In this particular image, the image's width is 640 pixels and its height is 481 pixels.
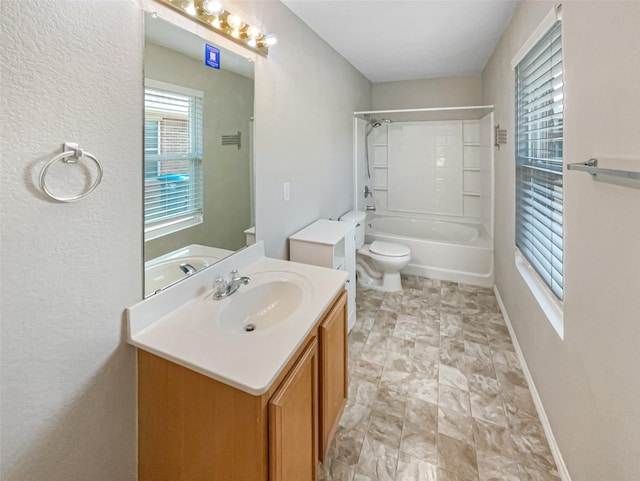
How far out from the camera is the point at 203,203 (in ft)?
5.07

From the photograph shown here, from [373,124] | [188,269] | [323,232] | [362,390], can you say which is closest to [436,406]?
[362,390]

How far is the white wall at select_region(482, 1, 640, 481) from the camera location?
899 millimetres

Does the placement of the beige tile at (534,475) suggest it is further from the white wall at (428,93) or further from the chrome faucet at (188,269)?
the white wall at (428,93)

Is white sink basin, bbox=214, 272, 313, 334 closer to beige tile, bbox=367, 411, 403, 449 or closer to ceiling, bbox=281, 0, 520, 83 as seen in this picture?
beige tile, bbox=367, 411, 403, 449

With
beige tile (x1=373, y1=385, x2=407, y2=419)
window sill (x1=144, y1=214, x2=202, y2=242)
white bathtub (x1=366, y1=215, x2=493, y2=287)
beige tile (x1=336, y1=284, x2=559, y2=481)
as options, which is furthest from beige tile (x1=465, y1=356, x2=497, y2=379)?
window sill (x1=144, y1=214, x2=202, y2=242)

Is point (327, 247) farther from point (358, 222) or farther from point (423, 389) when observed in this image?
point (358, 222)

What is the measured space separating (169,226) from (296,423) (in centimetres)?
91

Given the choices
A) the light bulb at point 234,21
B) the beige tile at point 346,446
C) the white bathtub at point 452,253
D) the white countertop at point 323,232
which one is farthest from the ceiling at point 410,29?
the beige tile at point 346,446

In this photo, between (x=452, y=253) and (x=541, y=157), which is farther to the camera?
(x=452, y=253)

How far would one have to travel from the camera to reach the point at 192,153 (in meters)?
1.45

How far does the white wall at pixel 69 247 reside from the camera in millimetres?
835

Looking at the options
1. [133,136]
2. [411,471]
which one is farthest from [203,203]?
[411,471]

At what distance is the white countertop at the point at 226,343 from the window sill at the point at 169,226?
310mm

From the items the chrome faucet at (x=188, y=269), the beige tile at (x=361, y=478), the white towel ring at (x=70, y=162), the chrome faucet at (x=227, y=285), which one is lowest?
the beige tile at (x=361, y=478)
